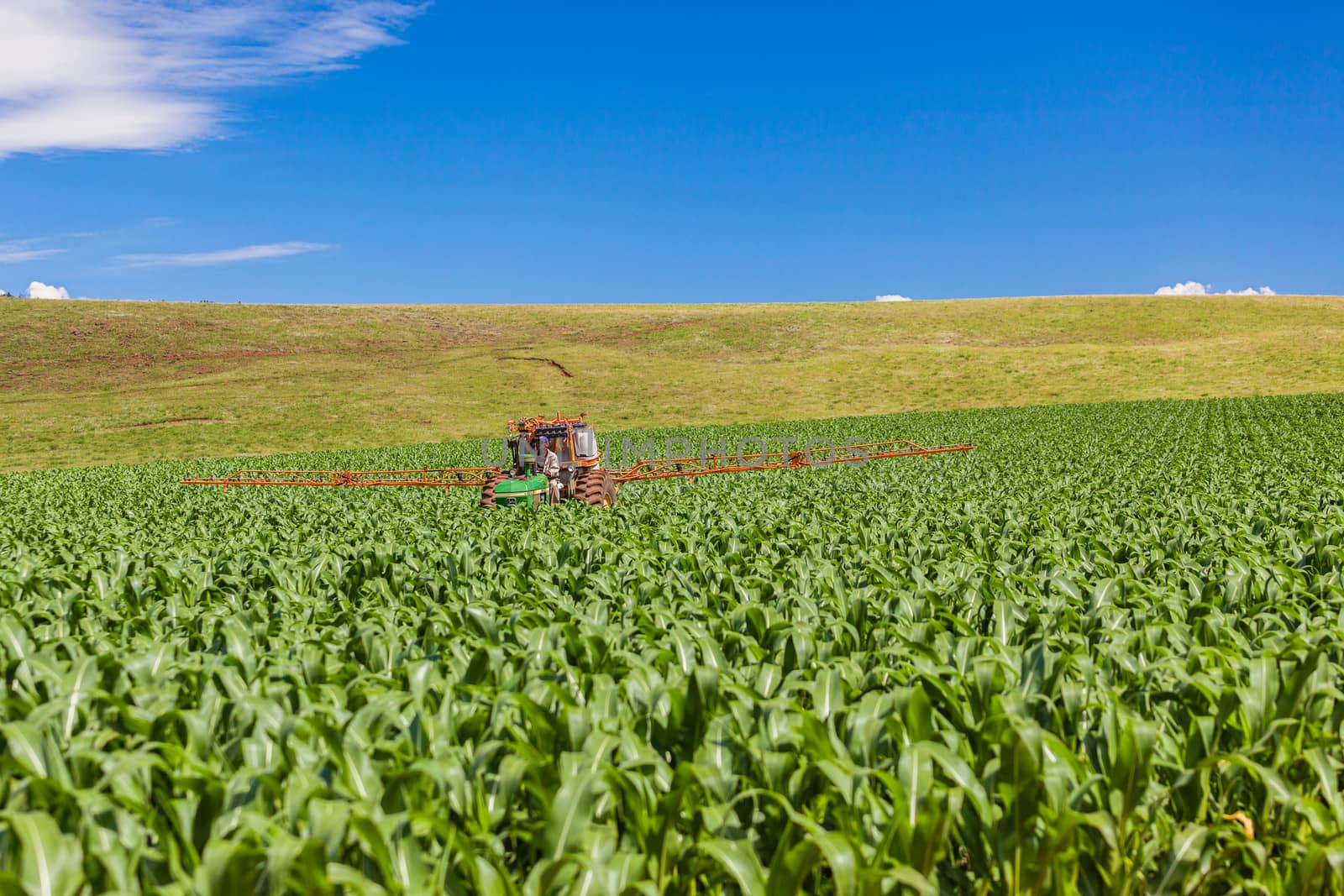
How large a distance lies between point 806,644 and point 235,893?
11.1 feet

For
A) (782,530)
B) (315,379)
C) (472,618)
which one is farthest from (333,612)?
(315,379)

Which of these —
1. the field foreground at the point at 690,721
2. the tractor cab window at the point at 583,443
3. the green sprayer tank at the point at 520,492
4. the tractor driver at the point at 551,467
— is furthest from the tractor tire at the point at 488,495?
the field foreground at the point at 690,721

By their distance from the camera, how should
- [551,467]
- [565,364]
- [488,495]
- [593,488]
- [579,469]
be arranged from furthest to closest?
[565,364]
[579,469]
[551,467]
[593,488]
[488,495]

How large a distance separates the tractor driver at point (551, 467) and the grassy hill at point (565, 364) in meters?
37.0

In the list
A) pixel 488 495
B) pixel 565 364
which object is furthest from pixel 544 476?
pixel 565 364

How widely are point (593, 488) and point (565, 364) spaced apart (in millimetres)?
56279

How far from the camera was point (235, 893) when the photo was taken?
2.99 metres

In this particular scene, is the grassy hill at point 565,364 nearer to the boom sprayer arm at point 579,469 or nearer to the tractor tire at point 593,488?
the boom sprayer arm at point 579,469

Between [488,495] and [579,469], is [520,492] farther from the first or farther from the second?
[579,469]

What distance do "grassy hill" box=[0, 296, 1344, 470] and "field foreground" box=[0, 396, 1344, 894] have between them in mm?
47148

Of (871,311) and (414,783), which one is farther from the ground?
(871,311)

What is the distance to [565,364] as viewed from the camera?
72812mm

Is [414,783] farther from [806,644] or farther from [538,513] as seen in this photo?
[538,513]

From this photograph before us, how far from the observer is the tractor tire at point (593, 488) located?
1730cm
